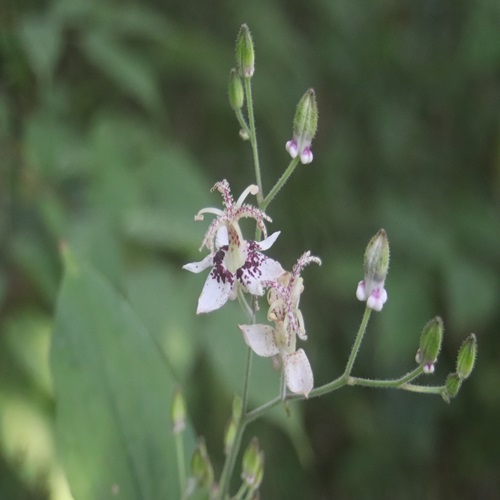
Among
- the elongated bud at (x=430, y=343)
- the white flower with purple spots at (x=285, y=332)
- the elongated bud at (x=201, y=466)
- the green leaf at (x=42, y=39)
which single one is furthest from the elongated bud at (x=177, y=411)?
the green leaf at (x=42, y=39)

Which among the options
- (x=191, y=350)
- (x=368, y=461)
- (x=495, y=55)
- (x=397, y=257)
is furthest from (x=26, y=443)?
(x=495, y=55)

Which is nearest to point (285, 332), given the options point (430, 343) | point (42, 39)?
point (430, 343)

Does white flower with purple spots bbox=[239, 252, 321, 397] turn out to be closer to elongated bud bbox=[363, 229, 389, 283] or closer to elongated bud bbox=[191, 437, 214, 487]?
elongated bud bbox=[363, 229, 389, 283]

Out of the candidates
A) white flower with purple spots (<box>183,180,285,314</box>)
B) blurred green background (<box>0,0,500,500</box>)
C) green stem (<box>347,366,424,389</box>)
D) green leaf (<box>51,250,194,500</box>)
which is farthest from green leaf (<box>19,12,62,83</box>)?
green stem (<box>347,366,424,389</box>)

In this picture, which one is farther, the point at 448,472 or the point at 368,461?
the point at 448,472

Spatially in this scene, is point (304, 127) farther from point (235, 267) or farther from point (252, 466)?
point (252, 466)

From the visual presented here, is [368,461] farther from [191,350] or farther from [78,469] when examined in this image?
[78,469]

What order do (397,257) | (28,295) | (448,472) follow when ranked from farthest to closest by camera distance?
(448,472), (397,257), (28,295)
